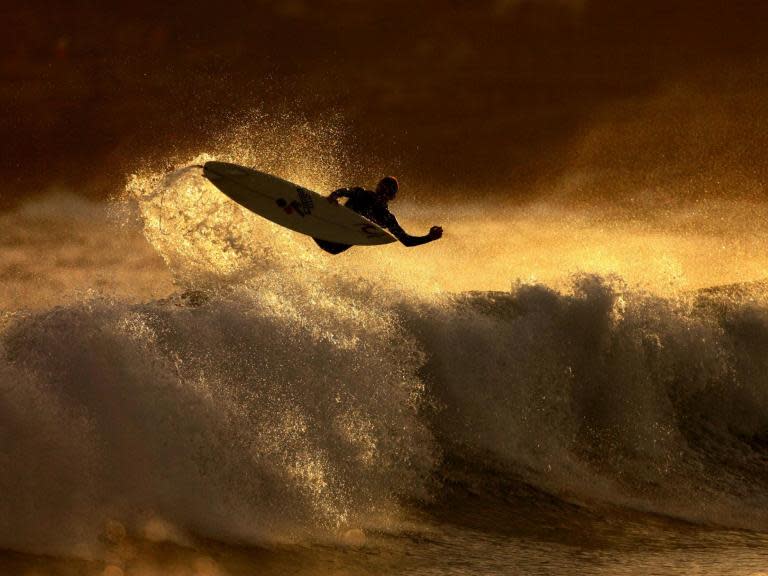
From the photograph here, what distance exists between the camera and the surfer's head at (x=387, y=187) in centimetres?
979

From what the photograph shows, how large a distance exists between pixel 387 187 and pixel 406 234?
0.56 metres

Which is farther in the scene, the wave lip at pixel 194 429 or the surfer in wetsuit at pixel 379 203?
the surfer in wetsuit at pixel 379 203

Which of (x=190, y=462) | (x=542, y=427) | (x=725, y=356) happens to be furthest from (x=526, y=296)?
(x=190, y=462)

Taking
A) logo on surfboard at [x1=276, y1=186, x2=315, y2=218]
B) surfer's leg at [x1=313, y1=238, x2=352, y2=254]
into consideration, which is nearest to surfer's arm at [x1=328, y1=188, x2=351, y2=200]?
logo on surfboard at [x1=276, y1=186, x2=315, y2=218]

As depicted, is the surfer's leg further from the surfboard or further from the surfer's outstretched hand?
the surfer's outstretched hand

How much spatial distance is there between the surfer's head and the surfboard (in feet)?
1.24

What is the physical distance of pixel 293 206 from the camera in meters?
9.80

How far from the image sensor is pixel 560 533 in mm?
8188

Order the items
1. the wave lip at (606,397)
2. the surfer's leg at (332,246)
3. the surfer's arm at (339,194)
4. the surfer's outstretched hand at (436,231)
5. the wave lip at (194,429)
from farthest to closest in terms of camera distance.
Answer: the wave lip at (606,397) < the surfer's leg at (332,246) < the surfer's arm at (339,194) < the surfer's outstretched hand at (436,231) < the wave lip at (194,429)

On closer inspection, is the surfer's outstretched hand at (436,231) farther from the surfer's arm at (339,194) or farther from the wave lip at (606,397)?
the wave lip at (606,397)

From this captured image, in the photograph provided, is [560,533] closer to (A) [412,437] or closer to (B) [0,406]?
(A) [412,437]

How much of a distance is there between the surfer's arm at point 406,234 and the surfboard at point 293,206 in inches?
5.3

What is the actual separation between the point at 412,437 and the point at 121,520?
11.9ft

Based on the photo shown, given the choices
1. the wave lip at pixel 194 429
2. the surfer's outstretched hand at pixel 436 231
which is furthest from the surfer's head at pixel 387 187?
the wave lip at pixel 194 429
